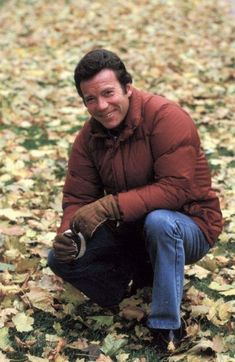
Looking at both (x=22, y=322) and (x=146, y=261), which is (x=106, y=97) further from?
(x=22, y=322)

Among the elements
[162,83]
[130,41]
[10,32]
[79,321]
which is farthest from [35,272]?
[10,32]

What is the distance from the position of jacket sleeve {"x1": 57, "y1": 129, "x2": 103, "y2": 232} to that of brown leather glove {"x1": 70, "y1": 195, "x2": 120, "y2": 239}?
0.26m

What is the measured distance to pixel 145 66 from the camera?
28.5 feet

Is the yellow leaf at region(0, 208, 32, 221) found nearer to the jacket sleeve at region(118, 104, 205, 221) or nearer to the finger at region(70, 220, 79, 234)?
the finger at region(70, 220, 79, 234)

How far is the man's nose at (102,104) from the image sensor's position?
2958 millimetres

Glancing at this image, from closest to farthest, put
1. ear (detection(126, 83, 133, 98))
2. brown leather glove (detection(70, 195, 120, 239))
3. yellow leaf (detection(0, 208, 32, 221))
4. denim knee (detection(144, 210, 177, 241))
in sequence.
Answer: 1. denim knee (detection(144, 210, 177, 241))
2. brown leather glove (detection(70, 195, 120, 239))
3. ear (detection(126, 83, 133, 98))
4. yellow leaf (detection(0, 208, 32, 221))

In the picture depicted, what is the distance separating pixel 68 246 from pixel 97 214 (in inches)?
9.2

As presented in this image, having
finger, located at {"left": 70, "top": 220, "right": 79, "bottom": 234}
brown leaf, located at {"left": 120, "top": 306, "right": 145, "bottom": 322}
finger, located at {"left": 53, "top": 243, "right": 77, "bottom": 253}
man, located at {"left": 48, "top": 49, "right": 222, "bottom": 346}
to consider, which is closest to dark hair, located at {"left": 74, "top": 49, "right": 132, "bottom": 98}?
man, located at {"left": 48, "top": 49, "right": 222, "bottom": 346}

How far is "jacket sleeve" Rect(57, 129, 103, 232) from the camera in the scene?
10.6ft

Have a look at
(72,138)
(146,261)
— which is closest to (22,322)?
(146,261)

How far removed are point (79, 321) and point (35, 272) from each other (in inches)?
21.6

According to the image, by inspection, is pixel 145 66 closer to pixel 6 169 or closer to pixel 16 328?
pixel 6 169

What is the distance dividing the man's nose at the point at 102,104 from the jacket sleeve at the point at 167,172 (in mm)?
265

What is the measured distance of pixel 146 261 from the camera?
333 centimetres
